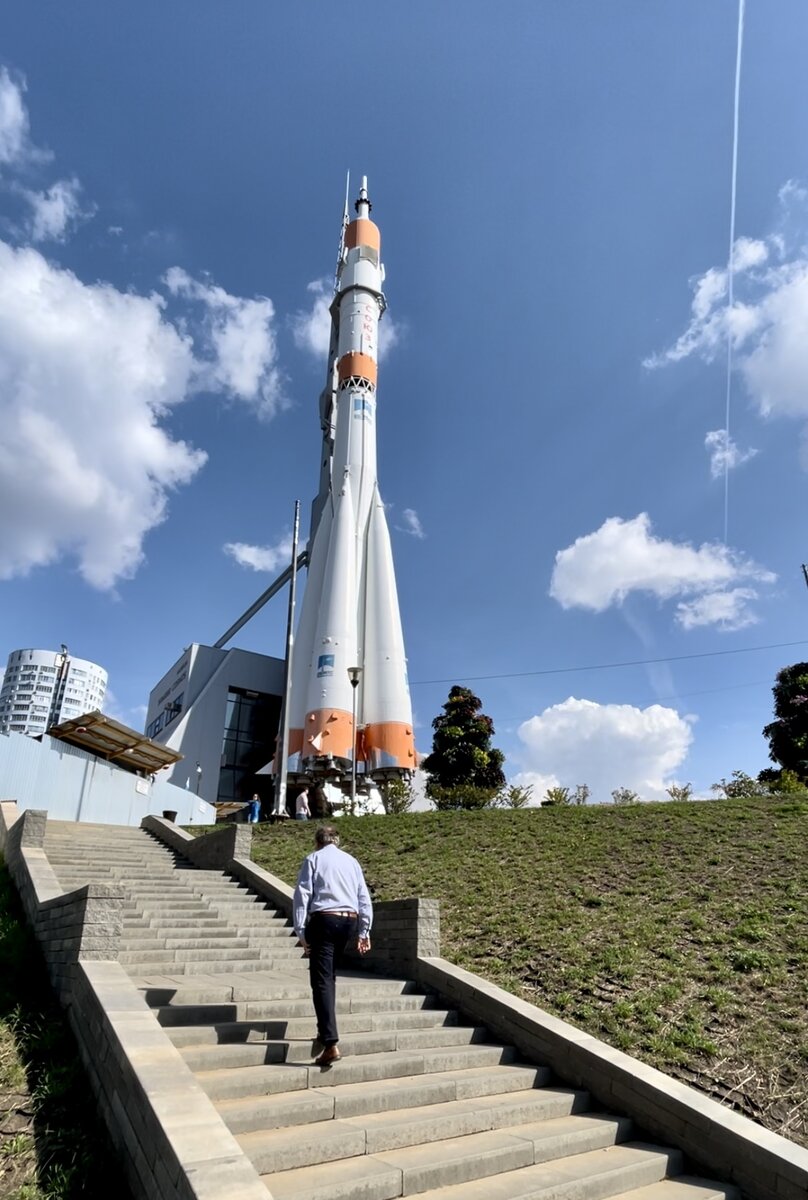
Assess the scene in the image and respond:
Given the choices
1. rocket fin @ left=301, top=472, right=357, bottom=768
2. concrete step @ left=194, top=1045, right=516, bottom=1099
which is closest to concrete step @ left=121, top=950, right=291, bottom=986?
concrete step @ left=194, top=1045, right=516, bottom=1099

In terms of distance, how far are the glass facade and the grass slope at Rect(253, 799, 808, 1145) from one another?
2603 cm

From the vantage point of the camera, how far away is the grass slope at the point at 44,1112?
4.05 metres

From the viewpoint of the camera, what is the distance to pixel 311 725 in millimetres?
29578

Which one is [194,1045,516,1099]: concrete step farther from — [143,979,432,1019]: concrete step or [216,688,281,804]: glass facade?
[216,688,281,804]: glass facade

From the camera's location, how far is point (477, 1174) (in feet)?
14.7

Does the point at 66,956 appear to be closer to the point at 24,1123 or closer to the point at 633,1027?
the point at 24,1123

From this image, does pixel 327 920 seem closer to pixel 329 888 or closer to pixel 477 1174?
pixel 329 888

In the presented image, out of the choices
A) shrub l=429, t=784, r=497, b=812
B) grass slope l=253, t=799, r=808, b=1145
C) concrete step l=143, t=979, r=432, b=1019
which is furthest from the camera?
shrub l=429, t=784, r=497, b=812

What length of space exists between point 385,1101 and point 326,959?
102 cm

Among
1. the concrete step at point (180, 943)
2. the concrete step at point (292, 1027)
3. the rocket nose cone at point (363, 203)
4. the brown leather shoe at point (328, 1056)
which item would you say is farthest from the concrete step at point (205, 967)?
the rocket nose cone at point (363, 203)

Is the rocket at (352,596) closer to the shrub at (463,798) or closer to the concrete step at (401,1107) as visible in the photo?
the shrub at (463,798)

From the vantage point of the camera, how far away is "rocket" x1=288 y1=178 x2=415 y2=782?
3003cm

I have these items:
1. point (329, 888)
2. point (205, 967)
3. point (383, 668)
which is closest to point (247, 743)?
point (383, 668)

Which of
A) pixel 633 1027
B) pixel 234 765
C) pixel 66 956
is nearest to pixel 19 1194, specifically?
pixel 66 956
